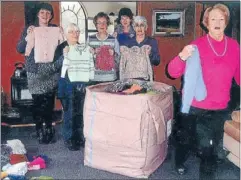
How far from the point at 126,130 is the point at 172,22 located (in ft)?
4.99

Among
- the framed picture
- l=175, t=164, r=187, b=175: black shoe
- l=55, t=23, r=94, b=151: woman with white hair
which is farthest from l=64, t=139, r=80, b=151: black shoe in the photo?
the framed picture

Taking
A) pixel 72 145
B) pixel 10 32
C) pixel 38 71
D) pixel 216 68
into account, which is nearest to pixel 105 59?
pixel 38 71

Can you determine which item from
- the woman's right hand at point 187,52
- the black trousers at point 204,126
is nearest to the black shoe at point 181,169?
the black trousers at point 204,126

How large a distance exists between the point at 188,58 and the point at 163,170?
625 millimetres

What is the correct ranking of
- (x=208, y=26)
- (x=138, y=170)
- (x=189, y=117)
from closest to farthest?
(x=208, y=26), (x=189, y=117), (x=138, y=170)

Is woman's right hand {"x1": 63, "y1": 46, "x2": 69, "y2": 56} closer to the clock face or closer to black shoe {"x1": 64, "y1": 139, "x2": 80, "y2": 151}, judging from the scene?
black shoe {"x1": 64, "y1": 139, "x2": 80, "y2": 151}

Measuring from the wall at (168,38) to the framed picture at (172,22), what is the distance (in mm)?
30

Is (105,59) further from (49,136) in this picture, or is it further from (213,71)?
(213,71)

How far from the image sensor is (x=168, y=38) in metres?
3.00

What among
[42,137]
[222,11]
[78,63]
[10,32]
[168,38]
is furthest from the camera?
[168,38]

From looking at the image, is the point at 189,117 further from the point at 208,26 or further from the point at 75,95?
the point at 75,95

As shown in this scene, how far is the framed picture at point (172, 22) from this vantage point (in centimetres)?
290

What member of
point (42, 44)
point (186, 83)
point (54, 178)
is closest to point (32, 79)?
point (42, 44)

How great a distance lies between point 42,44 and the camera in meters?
2.11
